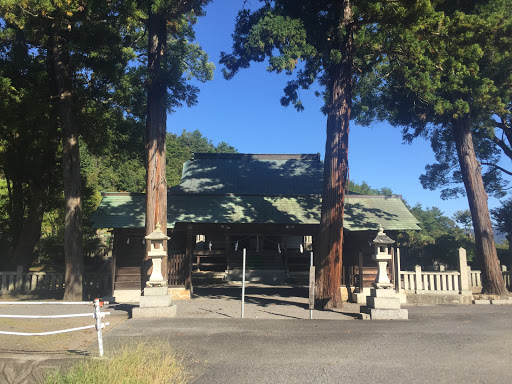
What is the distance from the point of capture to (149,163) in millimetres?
12297

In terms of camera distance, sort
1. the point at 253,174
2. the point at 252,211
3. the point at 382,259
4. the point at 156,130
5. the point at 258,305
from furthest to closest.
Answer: the point at 253,174 → the point at 252,211 → the point at 156,130 → the point at 258,305 → the point at 382,259

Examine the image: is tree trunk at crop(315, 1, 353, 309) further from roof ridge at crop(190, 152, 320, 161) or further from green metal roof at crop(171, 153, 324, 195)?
roof ridge at crop(190, 152, 320, 161)

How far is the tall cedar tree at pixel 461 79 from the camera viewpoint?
439 inches

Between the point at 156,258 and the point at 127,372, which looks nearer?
the point at 127,372

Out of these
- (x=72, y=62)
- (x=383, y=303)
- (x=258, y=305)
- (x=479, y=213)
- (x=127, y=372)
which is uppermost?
(x=72, y=62)

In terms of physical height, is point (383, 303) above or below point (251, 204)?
below

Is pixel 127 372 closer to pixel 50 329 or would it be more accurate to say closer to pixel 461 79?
pixel 50 329

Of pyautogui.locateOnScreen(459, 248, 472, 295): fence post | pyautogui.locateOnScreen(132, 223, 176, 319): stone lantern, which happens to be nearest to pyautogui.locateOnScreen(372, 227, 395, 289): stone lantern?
pyautogui.locateOnScreen(459, 248, 472, 295): fence post

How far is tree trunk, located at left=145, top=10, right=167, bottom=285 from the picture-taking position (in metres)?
12.2

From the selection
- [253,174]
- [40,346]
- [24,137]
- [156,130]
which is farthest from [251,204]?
[40,346]

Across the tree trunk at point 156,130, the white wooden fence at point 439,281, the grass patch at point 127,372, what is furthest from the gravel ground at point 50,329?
the white wooden fence at point 439,281

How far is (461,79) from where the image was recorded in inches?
507

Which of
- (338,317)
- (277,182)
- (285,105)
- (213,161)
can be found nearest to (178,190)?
(213,161)

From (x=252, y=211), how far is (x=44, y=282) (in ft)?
28.1
